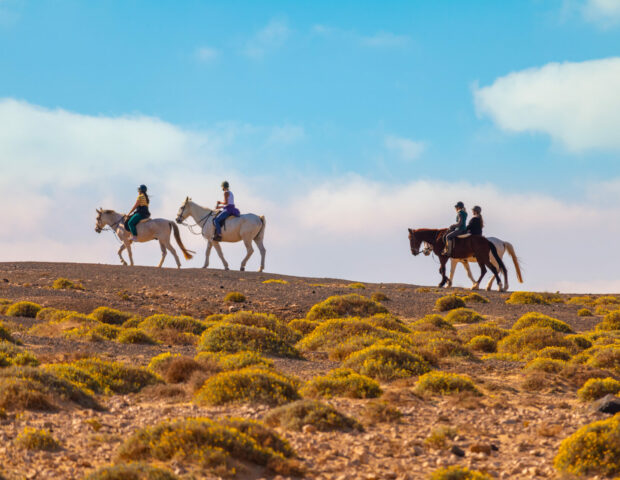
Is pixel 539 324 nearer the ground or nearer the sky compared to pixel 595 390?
nearer the sky

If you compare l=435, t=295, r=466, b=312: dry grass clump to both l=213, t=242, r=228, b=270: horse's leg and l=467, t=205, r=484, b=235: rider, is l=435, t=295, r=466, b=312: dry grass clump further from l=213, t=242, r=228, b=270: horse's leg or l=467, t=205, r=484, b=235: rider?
l=213, t=242, r=228, b=270: horse's leg

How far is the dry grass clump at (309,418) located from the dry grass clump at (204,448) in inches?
47.9

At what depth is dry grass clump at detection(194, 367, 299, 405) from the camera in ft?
39.8

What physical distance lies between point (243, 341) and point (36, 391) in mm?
7178

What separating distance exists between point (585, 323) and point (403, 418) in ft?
60.8

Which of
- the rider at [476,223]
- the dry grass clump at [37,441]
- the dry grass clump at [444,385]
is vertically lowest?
the dry grass clump at [37,441]

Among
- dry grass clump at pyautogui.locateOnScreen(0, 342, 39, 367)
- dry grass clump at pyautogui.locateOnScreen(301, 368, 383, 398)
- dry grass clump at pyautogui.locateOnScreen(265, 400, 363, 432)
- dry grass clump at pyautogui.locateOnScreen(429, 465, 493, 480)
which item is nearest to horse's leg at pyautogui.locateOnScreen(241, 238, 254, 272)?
dry grass clump at pyautogui.locateOnScreen(0, 342, 39, 367)

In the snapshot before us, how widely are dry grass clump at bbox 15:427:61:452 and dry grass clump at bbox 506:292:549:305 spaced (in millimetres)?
26260

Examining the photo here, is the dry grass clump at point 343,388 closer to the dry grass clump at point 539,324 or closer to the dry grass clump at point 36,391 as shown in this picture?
the dry grass clump at point 36,391

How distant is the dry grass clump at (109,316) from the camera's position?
23156 millimetres

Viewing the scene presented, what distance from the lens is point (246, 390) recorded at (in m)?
12.3

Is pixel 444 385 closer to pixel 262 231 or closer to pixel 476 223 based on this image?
pixel 476 223

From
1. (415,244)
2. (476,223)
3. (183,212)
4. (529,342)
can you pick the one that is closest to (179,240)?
(183,212)

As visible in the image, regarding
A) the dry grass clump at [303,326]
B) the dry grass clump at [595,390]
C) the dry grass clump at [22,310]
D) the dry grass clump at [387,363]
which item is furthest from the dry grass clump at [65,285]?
the dry grass clump at [595,390]
